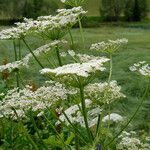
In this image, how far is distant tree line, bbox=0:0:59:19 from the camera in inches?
3039

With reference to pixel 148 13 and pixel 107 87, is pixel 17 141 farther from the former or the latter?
pixel 148 13

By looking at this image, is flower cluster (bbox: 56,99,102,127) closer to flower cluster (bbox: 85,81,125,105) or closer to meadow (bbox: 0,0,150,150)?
meadow (bbox: 0,0,150,150)

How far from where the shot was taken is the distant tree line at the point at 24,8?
7719 centimetres

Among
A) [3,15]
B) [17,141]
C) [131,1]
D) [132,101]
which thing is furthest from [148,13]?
[17,141]

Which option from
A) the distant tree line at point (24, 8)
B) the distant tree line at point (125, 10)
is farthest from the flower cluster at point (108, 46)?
the distant tree line at point (125, 10)

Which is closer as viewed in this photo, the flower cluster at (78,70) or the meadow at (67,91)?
the flower cluster at (78,70)

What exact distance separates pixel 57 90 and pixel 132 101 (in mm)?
14789

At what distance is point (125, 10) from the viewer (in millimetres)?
84375

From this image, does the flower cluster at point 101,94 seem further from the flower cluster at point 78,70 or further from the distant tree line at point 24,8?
the distant tree line at point 24,8

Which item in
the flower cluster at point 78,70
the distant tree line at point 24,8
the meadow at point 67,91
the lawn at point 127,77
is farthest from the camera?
the distant tree line at point 24,8

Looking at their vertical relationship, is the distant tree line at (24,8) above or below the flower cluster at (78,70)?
below

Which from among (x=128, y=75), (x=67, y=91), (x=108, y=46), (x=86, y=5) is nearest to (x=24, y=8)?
(x=86, y=5)

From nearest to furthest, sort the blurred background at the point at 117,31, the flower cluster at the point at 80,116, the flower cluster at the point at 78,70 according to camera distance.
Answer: the flower cluster at the point at 78,70 → the flower cluster at the point at 80,116 → the blurred background at the point at 117,31

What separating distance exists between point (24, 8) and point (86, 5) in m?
8.06
